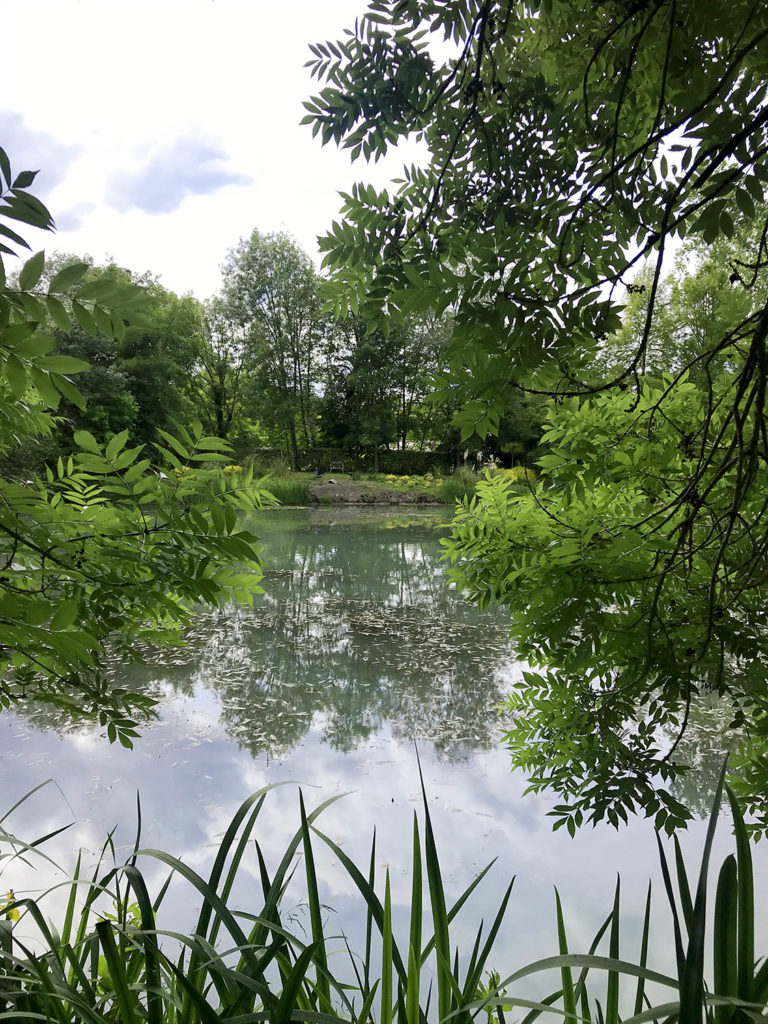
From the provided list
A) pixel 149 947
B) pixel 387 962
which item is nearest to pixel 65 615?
pixel 149 947

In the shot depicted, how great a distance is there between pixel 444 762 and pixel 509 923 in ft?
3.34

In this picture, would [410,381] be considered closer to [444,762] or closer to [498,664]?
[498,664]

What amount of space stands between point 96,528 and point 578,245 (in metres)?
0.92

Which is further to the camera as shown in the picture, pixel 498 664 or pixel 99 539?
pixel 498 664

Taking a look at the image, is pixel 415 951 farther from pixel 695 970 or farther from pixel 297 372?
pixel 297 372

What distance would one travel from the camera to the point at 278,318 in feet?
56.6

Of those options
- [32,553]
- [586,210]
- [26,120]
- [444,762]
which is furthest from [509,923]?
[26,120]

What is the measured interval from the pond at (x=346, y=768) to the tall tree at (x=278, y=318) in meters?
13.2

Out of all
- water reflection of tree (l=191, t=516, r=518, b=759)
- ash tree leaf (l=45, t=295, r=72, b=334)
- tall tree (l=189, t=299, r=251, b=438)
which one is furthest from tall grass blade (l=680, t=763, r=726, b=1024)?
tall tree (l=189, t=299, r=251, b=438)

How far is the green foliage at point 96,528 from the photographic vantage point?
66 centimetres

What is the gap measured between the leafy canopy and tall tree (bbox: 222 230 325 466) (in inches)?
619

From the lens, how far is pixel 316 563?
7457 mm

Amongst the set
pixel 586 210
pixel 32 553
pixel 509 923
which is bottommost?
pixel 509 923

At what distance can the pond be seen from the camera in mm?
2199
